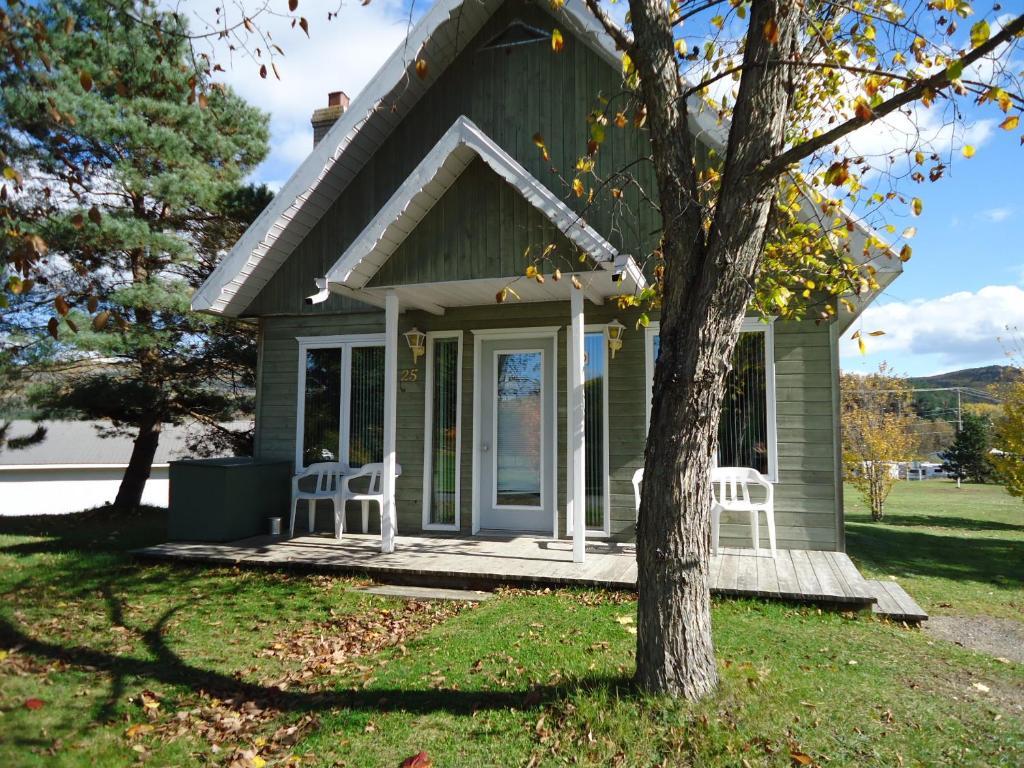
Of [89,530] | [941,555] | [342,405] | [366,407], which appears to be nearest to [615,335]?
[366,407]

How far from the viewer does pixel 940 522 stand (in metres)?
14.3

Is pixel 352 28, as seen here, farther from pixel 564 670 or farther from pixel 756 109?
pixel 564 670

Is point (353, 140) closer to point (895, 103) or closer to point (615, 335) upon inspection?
point (615, 335)

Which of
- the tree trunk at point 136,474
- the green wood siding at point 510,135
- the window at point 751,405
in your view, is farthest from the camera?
the tree trunk at point 136,474

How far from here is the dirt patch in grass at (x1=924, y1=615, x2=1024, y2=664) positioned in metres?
5.06

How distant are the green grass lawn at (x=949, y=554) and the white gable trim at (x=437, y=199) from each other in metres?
4.75

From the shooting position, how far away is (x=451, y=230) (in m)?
6.78

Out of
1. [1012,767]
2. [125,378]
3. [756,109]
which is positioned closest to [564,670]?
[1012,767]

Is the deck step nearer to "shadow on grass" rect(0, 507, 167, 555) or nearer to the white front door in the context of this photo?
the white front door

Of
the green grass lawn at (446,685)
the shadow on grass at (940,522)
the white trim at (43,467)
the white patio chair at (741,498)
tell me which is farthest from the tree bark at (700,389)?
the white trim at (43,467)

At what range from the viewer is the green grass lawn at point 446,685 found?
10.7ft

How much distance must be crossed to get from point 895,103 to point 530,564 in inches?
187

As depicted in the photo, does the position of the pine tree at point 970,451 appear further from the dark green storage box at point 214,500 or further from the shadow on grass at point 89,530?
the shadow on grass at point 89,530

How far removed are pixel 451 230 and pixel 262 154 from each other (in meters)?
6.77
